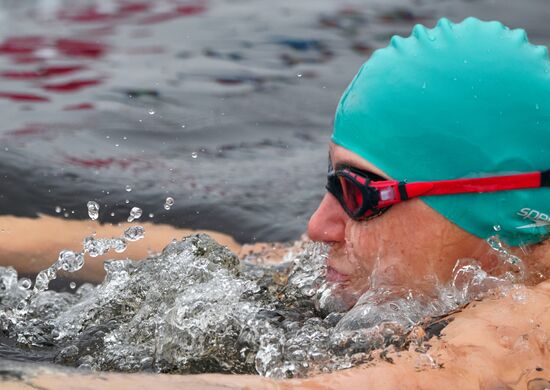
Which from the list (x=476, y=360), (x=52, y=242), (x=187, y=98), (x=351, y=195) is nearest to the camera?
(x=476, y=360)

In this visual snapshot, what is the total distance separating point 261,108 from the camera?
7.82 m

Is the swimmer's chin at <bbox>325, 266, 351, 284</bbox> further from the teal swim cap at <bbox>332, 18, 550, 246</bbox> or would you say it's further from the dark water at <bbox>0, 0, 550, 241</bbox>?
the dark water at <bbox>0, 0, 550, 241</bbox>

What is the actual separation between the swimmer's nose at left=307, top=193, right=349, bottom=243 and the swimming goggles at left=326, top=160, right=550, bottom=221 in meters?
0.07

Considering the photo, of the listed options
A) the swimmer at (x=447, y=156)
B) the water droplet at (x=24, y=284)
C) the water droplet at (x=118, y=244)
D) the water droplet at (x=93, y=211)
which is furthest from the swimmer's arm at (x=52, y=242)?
the swimmer at (x=447, y=156)

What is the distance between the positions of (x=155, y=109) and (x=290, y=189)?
1713mm

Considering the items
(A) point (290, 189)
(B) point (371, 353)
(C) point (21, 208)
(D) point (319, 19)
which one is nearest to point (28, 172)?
(C) point (21, 208)

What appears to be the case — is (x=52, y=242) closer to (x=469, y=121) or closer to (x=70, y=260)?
(x=70, y=260)

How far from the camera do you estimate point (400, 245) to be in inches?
126

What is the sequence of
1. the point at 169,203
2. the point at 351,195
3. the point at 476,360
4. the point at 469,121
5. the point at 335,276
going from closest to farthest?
1. the point at 476,360
2. the point at 469,121
3. the point at 351,195
4. the point at 335,276
5. the point at 169,203

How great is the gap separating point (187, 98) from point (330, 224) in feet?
15.2

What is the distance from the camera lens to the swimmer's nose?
337 centimetres

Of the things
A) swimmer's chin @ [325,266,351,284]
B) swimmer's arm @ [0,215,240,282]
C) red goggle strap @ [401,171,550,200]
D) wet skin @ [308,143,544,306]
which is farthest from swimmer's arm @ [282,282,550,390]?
swimmer's arm @ [0,215,240,282]

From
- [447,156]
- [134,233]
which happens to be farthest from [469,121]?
[134,233]

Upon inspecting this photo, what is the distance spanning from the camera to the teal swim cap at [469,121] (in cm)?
312
